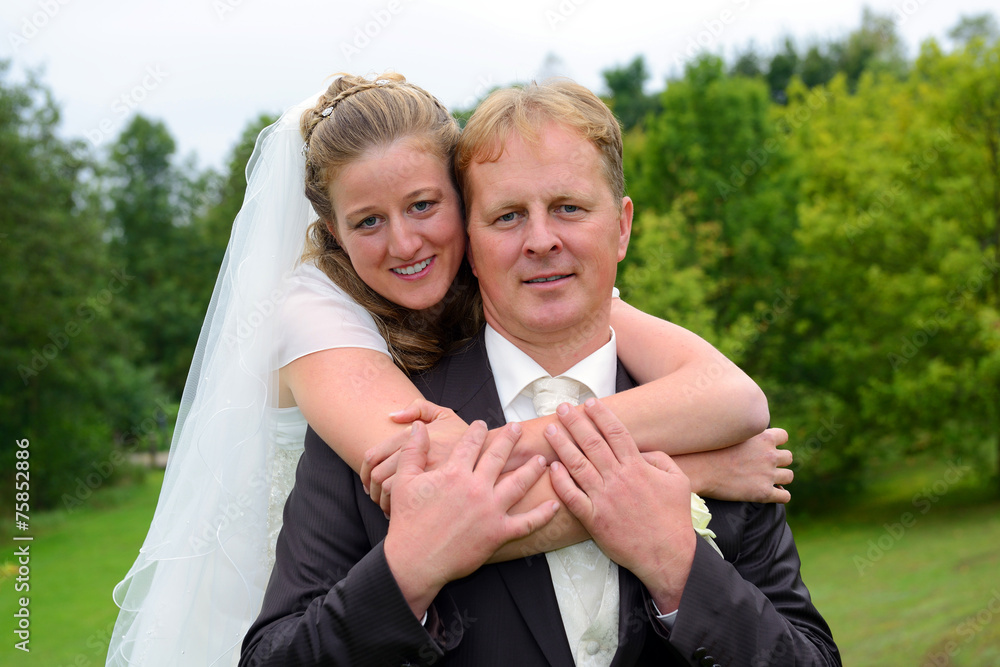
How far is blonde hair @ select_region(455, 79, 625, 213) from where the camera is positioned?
2.64 m

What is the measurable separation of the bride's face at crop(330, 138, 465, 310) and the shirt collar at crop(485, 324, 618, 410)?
0.39 meters

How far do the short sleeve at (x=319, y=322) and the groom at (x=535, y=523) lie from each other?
0.32m

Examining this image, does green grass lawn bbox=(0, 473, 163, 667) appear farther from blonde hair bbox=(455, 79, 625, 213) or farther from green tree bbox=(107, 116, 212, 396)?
green tree bbox=(107, 116, 212, 396)

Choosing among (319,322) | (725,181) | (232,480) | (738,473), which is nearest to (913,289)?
(725,181)

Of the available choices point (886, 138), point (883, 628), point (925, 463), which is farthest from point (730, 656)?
point (925, 463)

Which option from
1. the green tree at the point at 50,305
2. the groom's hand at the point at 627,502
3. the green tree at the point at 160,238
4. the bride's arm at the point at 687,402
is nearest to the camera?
the groom's hand at the point at 627,502

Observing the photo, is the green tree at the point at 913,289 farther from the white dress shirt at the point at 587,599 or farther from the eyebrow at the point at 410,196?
the white dress shirt at the point at 587,599

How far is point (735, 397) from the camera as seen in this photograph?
8.73 feet

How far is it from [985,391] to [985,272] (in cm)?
293

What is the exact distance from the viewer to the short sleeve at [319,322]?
289 cm

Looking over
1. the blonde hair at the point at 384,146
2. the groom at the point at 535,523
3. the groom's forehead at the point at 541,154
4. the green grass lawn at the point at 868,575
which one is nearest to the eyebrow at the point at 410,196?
the blonde hair at the point at 384,146

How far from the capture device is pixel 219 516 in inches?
122

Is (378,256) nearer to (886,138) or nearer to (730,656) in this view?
(730,656)

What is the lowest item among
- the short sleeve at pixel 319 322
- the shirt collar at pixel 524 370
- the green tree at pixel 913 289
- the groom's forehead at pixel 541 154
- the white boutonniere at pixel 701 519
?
the green tree at pixel 913 289
